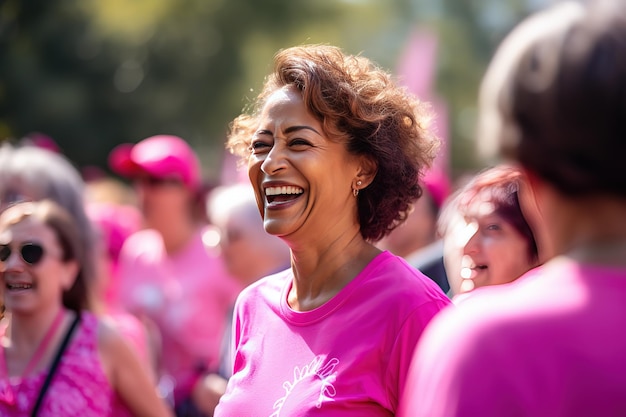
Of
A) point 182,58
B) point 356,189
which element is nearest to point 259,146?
point 356,189

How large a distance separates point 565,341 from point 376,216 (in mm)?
1736

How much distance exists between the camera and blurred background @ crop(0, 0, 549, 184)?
19641mm

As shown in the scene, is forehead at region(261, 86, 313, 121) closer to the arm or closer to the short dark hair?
the arm

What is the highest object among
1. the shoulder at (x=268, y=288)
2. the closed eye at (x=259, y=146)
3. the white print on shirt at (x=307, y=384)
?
the closed eye at (x=259, y=146)

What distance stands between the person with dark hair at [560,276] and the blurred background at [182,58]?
1358 centimetres

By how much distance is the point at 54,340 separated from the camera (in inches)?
150

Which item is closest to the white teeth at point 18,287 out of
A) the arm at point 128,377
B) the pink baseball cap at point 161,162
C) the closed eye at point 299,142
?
the arm at point 128,377

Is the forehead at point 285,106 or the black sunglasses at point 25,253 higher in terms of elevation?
the forehead at point 285,106

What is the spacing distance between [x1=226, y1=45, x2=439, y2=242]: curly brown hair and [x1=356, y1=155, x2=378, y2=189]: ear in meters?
0.01

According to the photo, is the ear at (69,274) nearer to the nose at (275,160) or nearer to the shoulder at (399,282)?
the nose at (275,160)

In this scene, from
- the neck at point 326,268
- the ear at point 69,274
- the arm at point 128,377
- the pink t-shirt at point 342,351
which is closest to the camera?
the pink t-shirt at point 342,351

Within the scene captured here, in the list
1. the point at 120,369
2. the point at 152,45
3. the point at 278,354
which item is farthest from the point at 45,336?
the point at 152,45

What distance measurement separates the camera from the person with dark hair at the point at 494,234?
2969 mm

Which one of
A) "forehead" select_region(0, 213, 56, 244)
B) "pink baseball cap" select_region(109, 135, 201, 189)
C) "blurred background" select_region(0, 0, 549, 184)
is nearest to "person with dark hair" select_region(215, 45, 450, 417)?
"forehead" select_region(0, 213, 56, 244)
